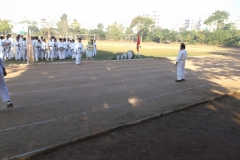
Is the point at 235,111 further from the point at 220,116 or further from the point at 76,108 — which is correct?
the point at 76,108

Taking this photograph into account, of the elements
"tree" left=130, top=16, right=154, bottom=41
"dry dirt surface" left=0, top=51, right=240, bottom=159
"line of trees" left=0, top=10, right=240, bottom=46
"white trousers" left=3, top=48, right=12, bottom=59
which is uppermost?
"tree" left=130, top=16, right=154, bottom=41

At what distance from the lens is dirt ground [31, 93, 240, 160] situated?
13.5ft

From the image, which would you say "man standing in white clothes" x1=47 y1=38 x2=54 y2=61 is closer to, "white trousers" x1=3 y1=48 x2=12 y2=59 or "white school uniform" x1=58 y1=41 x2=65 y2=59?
"white school uniform" x1=58 y1=41 x2=65 y2=59

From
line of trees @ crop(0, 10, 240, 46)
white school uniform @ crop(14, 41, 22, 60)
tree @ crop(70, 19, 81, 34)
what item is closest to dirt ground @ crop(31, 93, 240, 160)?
white school uniform @ crop(14, 41, 22, 60)

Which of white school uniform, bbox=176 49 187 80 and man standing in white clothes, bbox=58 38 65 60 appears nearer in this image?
white school uniform, bbox=176 49 187 80

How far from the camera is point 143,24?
85.5 m

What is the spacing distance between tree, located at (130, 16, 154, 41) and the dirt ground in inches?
2913

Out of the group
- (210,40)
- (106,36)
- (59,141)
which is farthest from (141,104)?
(106,36)

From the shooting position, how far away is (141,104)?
7293mm

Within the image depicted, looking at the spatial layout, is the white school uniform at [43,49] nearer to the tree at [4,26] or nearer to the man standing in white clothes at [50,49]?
the man standing in white clothes at [50,49]

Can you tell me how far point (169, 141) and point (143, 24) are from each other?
83.9 m

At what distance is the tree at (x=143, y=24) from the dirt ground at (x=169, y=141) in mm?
73988

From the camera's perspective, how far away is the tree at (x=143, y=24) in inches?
3115

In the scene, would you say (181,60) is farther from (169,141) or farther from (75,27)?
(75,27)
